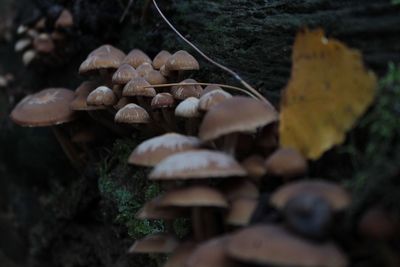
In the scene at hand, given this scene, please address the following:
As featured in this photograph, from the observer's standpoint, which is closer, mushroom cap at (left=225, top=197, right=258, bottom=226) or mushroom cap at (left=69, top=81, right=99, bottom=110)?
mushroom cap at (left=225, top=197, right=258, bottom=226)

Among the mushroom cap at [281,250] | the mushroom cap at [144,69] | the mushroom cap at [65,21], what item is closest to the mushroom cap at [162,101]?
the mushroom cap at [144,69]

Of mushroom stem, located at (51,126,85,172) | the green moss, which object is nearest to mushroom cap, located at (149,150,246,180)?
the green moss

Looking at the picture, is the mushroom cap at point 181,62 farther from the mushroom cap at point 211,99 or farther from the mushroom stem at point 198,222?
the mushroom stem at point 198,222

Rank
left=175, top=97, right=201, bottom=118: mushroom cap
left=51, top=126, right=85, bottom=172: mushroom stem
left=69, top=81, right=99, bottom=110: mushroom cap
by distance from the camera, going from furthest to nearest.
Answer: left=51, top=126, right=85, bottom=172: mushroom stem, left=69, top=81, right=99, bottom=110: mushroom cap, left=175, top=97, right=201, bottom=118: mushroom cap

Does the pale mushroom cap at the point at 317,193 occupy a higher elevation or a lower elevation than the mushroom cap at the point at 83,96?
higher

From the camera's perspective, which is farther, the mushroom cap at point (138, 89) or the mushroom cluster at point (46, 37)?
the mushroom cluster at point (46, 37)

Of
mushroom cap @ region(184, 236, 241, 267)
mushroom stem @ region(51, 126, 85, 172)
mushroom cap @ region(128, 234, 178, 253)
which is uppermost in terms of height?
mushroom cap @ region(184, 236, 241, 267)

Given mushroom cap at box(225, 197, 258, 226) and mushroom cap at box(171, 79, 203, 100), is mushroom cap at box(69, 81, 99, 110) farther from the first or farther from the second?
mushroom cap at box(225, 197, 258, 226)

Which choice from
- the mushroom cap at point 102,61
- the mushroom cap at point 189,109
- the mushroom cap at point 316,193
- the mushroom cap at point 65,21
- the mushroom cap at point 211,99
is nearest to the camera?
the mushroom cap at point 316,193

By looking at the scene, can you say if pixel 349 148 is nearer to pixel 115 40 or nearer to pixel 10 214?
pixel 115 40

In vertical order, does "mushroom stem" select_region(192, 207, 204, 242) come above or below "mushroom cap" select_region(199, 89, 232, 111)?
below
